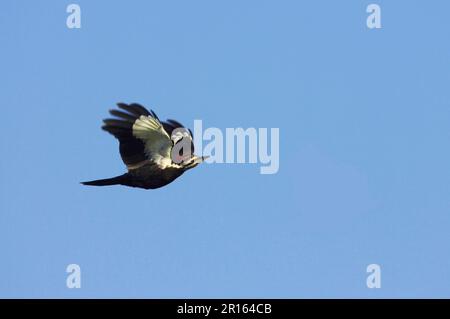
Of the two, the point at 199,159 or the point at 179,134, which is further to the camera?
the point at 199,159

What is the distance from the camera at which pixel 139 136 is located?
76.0ft

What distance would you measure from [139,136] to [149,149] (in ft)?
1.04

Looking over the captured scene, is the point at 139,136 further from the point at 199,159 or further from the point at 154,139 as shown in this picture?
the point at 199,159

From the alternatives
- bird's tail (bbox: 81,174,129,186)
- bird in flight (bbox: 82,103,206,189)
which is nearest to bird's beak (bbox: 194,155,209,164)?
bird in flight (bbox: 82,103,206,189)

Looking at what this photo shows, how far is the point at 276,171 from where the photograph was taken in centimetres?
2517

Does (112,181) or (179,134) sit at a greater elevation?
(179,134)

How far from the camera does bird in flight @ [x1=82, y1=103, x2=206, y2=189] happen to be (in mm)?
23078

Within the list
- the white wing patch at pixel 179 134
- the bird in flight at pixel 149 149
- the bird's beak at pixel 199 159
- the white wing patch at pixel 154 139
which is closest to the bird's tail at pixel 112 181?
the bird in flight at pixel 149 149

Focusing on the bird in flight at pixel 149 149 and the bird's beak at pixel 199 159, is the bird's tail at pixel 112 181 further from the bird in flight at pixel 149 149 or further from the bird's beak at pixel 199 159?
the bird's beak at pixel 199 159

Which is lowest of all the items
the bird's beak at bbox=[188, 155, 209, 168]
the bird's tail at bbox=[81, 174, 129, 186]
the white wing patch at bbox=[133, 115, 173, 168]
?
the bird's tail at bbox=[81, 174, 129, 186]

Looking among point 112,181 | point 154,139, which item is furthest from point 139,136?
point 112,181

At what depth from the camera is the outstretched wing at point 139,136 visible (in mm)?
23000

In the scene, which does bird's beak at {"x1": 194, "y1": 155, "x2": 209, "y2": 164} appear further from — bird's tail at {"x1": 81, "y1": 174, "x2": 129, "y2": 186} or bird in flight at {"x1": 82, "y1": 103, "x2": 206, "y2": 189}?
bird's tail at {"x1": 81, "y1": 174, "x2": 129, "y2": 186}
